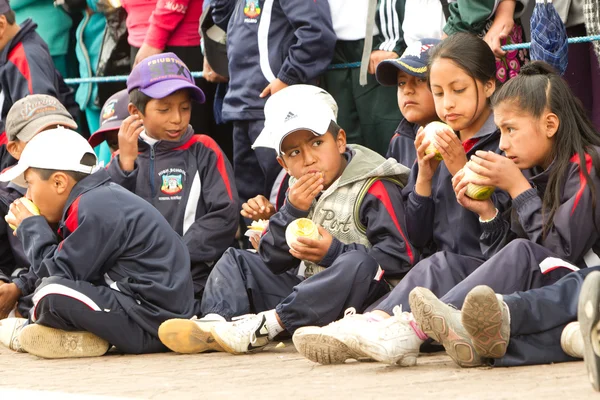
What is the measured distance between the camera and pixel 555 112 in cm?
482

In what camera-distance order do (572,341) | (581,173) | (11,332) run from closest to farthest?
(572,341) → (581,173) → (11,332)

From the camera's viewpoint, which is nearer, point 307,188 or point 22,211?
point 307,188

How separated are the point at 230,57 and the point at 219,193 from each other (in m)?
0.95

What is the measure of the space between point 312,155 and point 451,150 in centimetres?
87

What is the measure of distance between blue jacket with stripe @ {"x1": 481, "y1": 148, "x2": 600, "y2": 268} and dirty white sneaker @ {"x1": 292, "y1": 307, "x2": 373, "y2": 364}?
0.86 meters

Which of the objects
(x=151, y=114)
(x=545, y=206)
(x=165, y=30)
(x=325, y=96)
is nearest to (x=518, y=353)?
(x=545, y=206)

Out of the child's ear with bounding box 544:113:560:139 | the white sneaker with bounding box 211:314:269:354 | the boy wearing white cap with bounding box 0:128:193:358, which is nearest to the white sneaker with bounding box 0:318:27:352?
the boy wearing white cap with bounding box 0:128:193:358

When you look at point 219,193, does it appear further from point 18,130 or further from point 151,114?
point 18,130

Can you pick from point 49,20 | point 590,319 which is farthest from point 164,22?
point 590,319

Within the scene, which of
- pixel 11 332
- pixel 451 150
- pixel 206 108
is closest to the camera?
pixel 451 150

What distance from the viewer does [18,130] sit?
7.13 m

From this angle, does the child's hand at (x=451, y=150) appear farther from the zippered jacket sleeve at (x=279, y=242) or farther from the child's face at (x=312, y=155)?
the zippered jacket sleeve at (x=279, y=242)

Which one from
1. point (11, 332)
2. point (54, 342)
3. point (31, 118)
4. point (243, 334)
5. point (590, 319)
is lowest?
point (11, 332)

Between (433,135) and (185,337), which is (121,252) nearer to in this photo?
(185,337)
